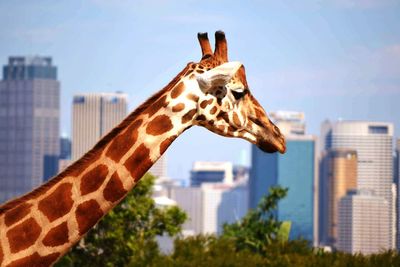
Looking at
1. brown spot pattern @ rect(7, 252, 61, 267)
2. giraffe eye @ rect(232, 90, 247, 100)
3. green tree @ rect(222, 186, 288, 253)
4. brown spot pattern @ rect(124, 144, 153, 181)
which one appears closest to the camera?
brown spot pattern @ rect(7, 252, 61, 267)

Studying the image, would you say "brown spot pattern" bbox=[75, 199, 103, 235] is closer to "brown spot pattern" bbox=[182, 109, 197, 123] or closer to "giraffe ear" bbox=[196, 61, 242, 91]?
"brown spot pattern" bbox=[182, 109, 197, 123]

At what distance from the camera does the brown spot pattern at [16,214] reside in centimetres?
1293

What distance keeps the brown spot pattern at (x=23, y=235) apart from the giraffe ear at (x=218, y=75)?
2.01 meters

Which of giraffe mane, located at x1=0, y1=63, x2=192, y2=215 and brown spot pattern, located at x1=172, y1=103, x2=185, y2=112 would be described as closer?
giraffe mane, located at x1=0, y1=63, x2=192, y2=215

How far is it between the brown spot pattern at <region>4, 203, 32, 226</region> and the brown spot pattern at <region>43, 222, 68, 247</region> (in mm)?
296

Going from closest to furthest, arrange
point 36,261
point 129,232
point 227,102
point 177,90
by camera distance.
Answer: point 36,261 → point 177,90 → point 227,102 → point 129,232

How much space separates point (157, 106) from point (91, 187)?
3.24 ft

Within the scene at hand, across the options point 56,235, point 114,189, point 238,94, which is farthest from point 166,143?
point 56,235

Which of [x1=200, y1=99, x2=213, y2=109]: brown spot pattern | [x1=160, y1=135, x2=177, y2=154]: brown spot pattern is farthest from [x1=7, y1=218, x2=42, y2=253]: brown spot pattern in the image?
[x1=200, y1=99, x2=213, y2=109]: brown spot pattern

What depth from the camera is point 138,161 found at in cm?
1312

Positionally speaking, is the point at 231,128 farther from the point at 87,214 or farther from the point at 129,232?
the point at 129,232

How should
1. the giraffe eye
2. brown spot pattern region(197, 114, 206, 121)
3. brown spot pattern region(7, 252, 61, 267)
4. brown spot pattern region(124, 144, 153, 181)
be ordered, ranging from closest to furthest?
brown spot pattern region(7, 252, 61, 267)
brown spot pattern region(124, 144, 153, 181)
brown spot pattern region(197, 114, 206, 121)
the giraffe eye

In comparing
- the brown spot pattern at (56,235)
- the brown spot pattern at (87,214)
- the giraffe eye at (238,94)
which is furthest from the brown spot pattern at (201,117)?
the brown spot pattern at (56,235)

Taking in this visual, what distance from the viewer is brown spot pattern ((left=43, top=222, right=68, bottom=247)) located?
12.9 metres
